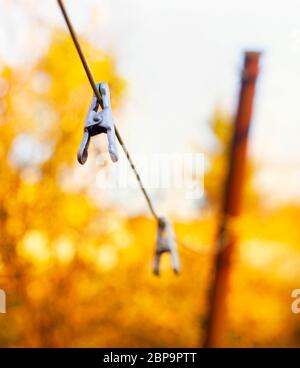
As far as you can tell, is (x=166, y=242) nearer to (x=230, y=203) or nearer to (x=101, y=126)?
(x=101, y=126)

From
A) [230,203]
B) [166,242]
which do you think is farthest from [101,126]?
[230,203]

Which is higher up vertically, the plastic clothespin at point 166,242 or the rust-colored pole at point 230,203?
the rust-colored pole at point 230,203

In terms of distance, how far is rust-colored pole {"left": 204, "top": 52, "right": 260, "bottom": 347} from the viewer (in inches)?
134

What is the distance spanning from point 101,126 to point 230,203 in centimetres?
252

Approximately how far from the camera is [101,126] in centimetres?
122

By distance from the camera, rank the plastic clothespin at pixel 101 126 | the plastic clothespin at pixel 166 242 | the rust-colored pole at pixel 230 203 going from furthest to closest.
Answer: the rust-colored pole at pixel 230 203
the plastic clothespin at pixel 166 242
the plastic clothespin at pixel 101 126

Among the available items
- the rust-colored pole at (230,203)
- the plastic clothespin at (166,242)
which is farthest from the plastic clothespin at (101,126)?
the rust-colored pole at (230,203)

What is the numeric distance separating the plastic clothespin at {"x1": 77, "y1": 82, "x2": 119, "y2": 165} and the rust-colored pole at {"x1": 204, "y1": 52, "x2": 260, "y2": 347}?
2418 millimetres

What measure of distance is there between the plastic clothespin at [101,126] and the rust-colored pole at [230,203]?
242 centimetres

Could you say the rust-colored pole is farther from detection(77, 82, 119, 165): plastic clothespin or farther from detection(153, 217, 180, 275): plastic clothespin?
detection(77, 82, 119, 165): plastic clothespin

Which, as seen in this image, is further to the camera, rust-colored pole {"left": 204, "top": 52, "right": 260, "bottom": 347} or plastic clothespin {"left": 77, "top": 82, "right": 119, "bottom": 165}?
rust-colored pole {"left": 204, "top": 52, "right": 260, "bottom": 347}

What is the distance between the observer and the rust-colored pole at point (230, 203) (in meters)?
3.39

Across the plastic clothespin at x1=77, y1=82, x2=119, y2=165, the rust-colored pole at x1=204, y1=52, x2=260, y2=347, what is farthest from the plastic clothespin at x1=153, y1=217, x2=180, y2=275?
the rust-colored pole at x1=204, y1=52, x2=260, y2=347

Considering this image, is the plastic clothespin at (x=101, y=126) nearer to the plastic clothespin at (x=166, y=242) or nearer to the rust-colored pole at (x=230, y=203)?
the plastic clothespin at (x=166, y=242)
